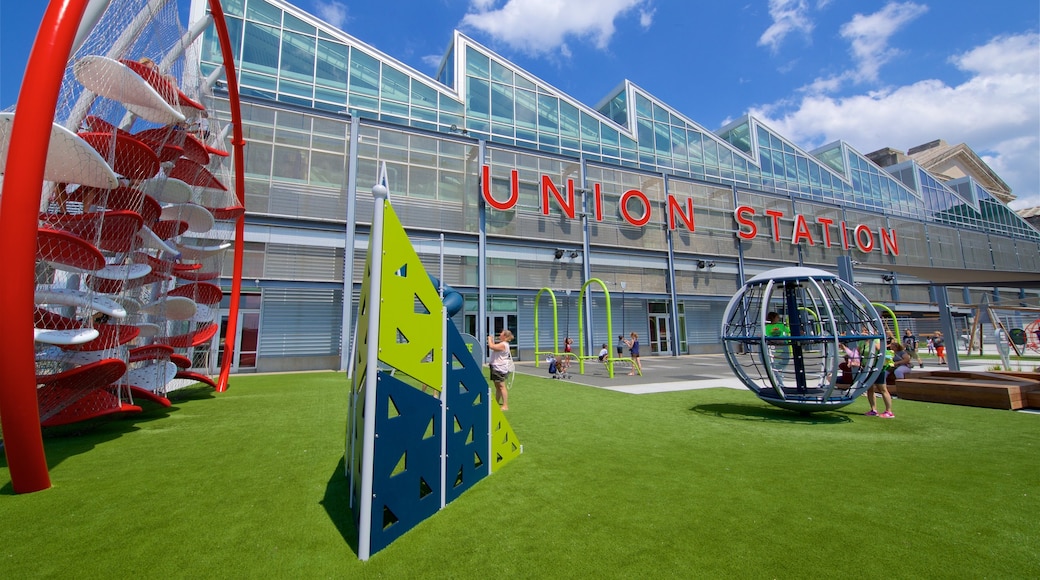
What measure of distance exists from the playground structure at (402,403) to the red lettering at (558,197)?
19785 mm

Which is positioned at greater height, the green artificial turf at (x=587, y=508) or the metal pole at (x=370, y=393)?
the metal pole at (x=370, y=393)

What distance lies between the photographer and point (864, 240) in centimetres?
3319

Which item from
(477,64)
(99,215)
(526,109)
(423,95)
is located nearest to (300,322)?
(99,215)

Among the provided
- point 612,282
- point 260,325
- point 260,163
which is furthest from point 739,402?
point 260,163

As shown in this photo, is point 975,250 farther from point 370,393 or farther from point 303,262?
point 370,393

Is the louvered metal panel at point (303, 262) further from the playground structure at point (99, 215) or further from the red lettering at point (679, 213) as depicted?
the red lettering at point (679, 213)

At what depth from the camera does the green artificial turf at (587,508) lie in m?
2.83

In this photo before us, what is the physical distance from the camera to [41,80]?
407cm

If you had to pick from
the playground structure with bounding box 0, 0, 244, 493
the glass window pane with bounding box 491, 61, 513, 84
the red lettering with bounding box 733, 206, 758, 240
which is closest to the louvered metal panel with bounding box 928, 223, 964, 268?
the red lettering with bounding box 733, 206, 758, 240

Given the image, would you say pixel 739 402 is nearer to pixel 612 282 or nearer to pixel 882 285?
pixel 612 282

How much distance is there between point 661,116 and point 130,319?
30964mm

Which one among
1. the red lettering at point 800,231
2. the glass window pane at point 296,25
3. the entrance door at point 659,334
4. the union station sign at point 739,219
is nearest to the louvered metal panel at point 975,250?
the union station sign at point 739,219

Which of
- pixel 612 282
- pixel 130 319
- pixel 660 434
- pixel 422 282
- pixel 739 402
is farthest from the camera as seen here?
pixel 612 282

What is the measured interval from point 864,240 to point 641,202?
20179 millimetres
